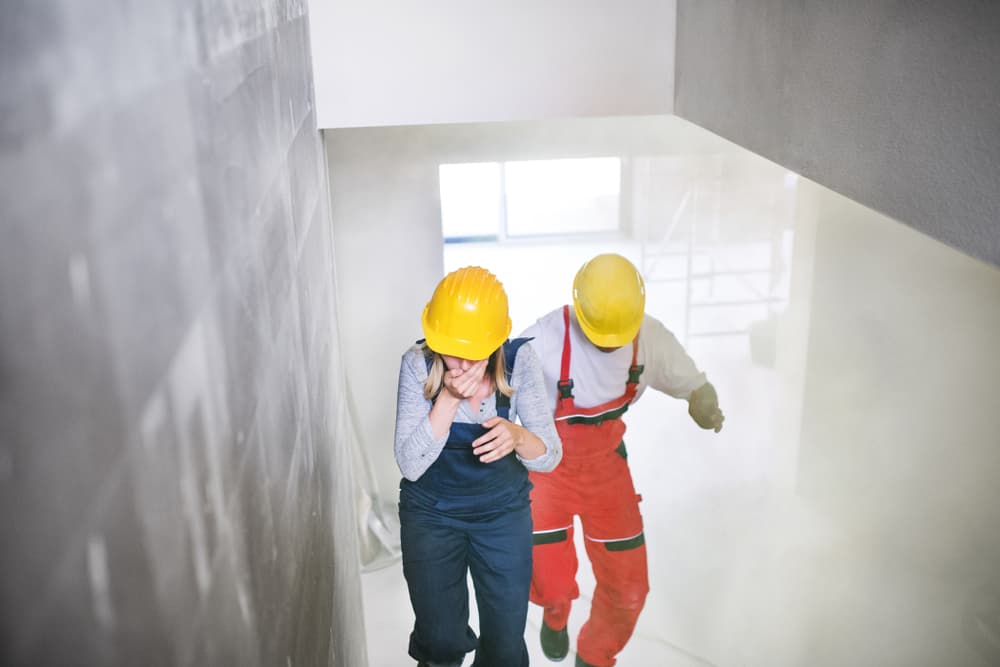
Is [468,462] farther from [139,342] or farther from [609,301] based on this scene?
[139,342]

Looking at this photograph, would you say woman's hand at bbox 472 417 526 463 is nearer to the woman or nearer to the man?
the woman

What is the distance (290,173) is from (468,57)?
1204 mm

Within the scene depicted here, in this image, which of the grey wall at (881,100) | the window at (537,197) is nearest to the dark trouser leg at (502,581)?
the grey wall at (881,100)

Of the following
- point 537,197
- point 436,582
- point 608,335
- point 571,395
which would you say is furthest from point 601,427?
point 537,197

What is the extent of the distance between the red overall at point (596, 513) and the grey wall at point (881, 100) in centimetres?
137

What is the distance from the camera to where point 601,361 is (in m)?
3.55

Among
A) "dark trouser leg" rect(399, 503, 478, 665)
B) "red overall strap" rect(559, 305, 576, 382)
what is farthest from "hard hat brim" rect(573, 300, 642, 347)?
"dark trouser leg" rect(399, 503, 478, 665)

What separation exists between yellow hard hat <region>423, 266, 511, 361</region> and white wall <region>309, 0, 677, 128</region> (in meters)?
0.73

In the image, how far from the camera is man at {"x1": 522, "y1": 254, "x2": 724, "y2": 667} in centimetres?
336

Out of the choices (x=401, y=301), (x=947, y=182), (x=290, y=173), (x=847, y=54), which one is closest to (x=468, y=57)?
(x=290, y=173)

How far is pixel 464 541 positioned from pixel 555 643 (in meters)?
1.61

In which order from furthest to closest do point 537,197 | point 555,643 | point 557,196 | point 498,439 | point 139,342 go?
point 537,197 < point 557,196 < point 555,643 < point 498,439 < point 139,342

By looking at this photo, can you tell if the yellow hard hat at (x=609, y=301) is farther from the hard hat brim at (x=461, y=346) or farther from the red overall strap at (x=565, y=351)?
the hard hat brim at (x=461, y=346)

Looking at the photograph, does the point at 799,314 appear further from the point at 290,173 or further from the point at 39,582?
the point at 39,582
